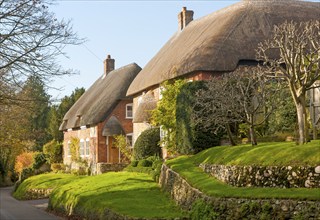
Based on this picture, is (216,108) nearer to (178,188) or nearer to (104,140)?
(178,188)

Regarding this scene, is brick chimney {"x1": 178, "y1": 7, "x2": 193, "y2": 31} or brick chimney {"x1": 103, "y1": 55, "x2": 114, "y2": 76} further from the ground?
brick chimney {"x1": 178, "y1": 7, "x2": 193, "y2": 31}

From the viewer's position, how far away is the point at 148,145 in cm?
3303

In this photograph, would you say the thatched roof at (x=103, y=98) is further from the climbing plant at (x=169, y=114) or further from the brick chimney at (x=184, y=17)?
the climbing plant at (x=169, y=114)

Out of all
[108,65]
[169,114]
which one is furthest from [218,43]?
[108,65]

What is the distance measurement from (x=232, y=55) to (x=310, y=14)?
762 centimetres

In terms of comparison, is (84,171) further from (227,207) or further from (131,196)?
(227,207)

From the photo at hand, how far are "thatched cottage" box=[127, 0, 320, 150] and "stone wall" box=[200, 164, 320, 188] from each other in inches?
442

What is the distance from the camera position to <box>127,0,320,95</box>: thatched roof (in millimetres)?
27547

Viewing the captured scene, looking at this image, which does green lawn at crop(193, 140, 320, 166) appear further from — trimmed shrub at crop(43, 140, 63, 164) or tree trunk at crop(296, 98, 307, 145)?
trimmed shrub at crop(43, 140, 63, 164)

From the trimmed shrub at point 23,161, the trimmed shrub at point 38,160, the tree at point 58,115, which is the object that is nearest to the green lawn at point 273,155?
the trimmed shrub at point 38,160

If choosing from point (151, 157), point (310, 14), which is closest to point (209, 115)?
point (151, 157)

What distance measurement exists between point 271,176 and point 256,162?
100 centimetres

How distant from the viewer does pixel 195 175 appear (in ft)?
60.4

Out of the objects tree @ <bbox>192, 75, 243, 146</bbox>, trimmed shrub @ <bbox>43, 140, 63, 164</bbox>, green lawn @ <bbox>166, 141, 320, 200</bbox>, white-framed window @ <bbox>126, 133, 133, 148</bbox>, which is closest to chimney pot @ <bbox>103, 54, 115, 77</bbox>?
trimmed shrub @ <bbox>43, 140, 63, 164</bbox>
